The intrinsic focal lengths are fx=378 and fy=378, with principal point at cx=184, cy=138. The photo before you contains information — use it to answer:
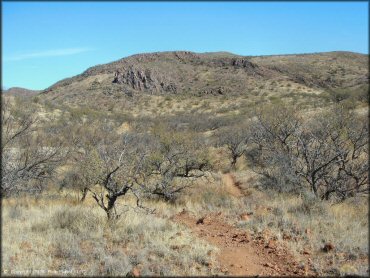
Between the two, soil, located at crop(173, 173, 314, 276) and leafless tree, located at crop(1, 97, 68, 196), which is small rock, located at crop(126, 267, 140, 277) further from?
leafless tree, located at crop(1, 97, 68, 196)

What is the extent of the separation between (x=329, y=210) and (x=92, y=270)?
6.67 metres

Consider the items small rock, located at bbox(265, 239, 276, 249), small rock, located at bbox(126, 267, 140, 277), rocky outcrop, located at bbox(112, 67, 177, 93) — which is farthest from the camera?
rocky outcrop, located at bbox(112, 67, 177, 93)

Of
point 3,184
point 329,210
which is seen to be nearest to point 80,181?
point 3,184

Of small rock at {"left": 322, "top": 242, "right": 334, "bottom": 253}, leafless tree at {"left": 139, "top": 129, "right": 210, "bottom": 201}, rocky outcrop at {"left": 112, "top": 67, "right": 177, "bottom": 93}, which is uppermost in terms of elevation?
rocky outcrop at {"left": 112, "top": 67, "right": 177, "bottom": 93}

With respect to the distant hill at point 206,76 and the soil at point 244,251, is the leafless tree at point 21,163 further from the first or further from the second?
the distant hill at point 206,76

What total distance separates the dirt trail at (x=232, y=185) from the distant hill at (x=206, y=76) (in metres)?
48.0

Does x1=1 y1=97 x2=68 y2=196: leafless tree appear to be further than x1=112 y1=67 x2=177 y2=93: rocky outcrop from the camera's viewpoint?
No

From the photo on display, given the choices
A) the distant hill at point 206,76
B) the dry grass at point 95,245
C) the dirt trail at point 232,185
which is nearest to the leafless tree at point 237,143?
the dirt trail at point 232,185

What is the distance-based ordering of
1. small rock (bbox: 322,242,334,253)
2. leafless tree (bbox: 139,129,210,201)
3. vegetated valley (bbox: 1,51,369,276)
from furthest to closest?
leafless tree (bbox: 139,129,210,201), small rock (bbox: 322,242,334,253), vegetated valley (bbox: 1,51,369,276)

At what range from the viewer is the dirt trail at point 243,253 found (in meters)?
7.08

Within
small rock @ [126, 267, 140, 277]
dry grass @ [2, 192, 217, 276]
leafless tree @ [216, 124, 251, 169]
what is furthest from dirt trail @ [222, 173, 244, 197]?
small rock @ [126, 267, 140, 277]

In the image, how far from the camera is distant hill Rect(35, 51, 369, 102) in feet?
233

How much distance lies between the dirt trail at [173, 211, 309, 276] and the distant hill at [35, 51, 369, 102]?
58610 millimetres

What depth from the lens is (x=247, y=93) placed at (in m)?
68.1
